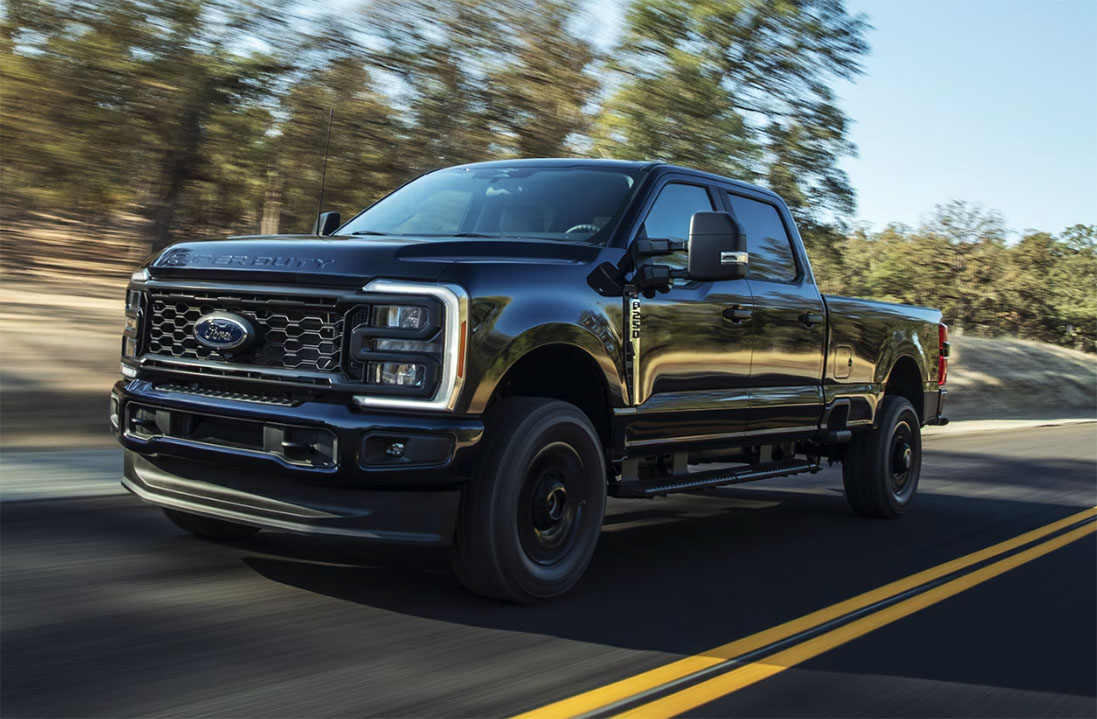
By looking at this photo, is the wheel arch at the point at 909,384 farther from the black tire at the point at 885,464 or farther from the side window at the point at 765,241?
the side window at the point at 765,241

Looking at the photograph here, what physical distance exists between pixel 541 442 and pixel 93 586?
194cm

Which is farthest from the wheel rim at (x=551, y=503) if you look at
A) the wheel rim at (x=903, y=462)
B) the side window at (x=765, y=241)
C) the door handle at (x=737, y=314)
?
the wheel rim at (x=903, y=462)

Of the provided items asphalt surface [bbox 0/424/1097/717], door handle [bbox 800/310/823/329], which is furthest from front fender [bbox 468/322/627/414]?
door handle [bbox 800/310/823/329]

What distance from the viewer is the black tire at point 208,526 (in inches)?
230

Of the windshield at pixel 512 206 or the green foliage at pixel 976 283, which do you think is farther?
the green foliage at pixel 976 283

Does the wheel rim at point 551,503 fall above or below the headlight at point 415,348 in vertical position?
below

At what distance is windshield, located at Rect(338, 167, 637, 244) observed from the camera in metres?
5.91

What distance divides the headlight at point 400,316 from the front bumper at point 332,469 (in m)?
0.35

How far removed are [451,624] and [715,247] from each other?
2.16m

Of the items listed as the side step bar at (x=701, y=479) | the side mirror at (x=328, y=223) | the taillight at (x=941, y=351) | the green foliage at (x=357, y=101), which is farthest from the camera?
the green foliage at (x=357, y=101)

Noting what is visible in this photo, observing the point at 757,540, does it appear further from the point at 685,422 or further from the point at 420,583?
the point at 420,583

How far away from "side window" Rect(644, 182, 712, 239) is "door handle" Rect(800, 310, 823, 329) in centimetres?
100

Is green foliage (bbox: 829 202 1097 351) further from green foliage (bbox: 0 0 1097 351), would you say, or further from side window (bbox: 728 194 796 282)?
side window (bbox: 728 194 796 282)

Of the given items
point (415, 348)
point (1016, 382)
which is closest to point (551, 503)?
point (415, 348)
